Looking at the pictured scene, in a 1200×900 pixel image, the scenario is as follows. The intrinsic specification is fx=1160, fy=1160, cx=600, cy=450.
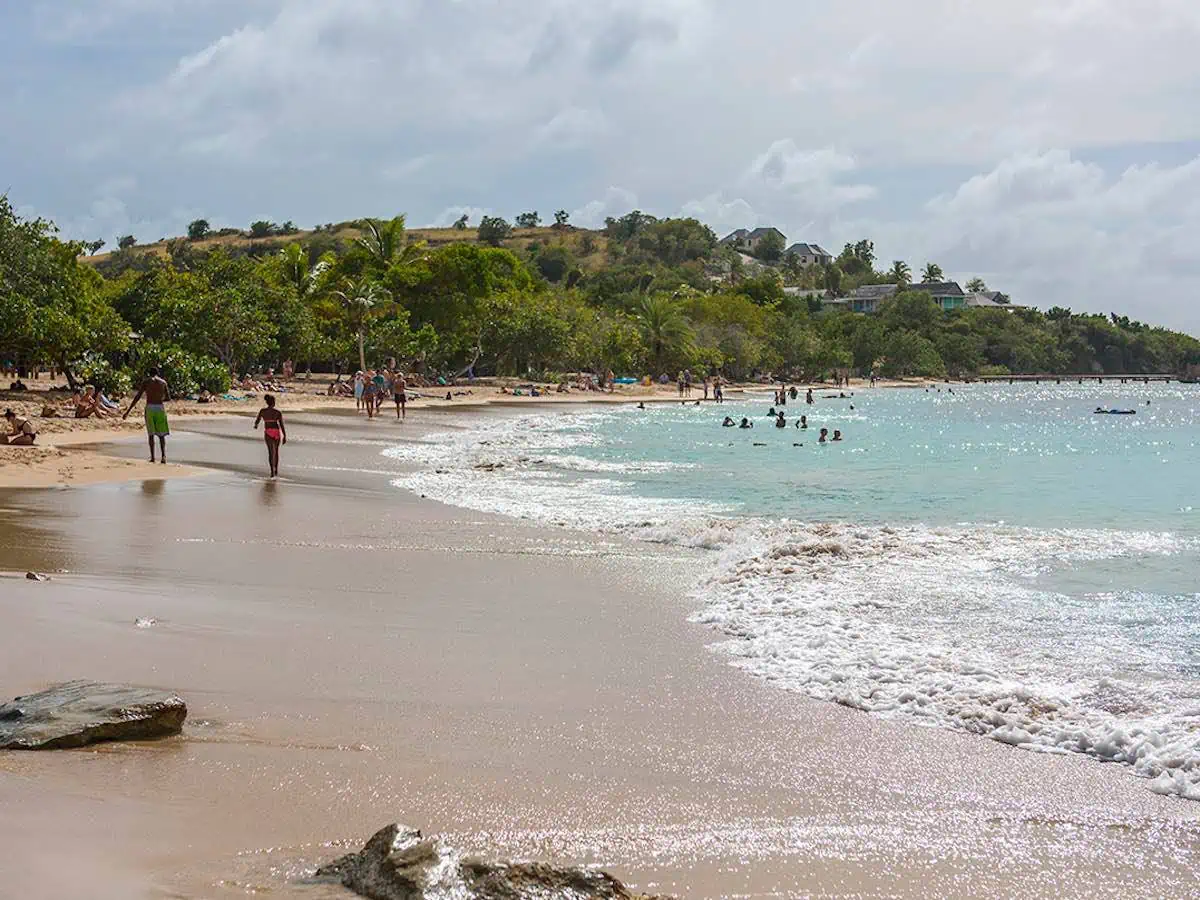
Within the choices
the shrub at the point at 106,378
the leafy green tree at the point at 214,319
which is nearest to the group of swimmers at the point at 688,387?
the leafy green tree at the point at 214,319

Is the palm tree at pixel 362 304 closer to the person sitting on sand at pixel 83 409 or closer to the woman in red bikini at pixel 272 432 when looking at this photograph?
the person sitting on sand at pixel 83 409

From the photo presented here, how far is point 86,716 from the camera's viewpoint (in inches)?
192

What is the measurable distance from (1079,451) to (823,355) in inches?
2806

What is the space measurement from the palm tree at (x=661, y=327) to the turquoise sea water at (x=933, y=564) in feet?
162

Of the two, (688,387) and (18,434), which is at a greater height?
(688,387)

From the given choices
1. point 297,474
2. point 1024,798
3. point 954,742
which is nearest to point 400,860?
point 1024,798

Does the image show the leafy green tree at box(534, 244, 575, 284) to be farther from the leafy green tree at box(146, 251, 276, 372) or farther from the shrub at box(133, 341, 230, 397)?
the shrub at box(133, 341, 230, 397)

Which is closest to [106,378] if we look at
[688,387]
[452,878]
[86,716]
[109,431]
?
[109,431]

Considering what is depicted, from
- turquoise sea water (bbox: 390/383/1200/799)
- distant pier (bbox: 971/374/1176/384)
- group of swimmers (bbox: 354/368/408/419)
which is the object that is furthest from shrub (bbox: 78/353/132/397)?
distant pier (bbox: 971/374/1176/384)

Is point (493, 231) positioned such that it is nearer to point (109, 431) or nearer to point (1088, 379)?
point (1088, 379)

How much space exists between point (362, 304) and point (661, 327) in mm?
30281

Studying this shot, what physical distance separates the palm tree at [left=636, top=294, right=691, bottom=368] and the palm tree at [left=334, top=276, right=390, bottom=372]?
85.8 feet

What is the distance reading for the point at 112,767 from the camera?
4562 millimetres

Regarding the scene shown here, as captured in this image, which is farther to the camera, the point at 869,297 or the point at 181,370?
the point at 869,297
